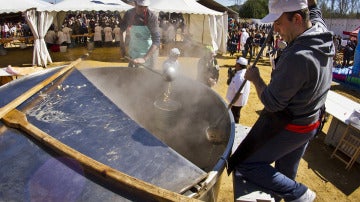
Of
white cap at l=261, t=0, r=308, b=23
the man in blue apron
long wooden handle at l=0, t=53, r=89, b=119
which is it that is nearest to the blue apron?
the man in blue apron

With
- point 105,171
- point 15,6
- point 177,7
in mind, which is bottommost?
point 105,171

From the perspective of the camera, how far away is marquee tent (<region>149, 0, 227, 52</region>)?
12.4 meters

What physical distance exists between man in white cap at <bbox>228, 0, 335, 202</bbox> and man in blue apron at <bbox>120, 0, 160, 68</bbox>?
7.06 feet

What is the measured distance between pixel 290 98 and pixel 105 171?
118 cm

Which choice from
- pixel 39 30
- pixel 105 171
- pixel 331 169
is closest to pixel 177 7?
pixel 39 30

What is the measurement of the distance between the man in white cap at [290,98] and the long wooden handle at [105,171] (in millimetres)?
928

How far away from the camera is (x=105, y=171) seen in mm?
1147

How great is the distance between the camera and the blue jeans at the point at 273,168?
183cm

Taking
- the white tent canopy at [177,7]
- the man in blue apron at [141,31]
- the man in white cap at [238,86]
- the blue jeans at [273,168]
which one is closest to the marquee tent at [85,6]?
the white tent canopy at [177,7]

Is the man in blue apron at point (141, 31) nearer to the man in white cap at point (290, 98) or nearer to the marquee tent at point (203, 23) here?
the man in white cap at point (290, 98)

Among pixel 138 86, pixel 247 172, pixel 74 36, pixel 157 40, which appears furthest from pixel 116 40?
pixel 247 172

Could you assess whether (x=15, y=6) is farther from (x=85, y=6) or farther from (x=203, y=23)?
(x=203, y=23)

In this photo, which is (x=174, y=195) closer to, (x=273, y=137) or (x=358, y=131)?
(x=273, y=137)

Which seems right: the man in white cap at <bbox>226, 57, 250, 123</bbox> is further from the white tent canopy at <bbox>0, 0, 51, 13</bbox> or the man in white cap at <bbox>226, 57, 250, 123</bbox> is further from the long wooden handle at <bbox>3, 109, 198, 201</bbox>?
the white tent canopy at <bbox>0, 0, 51, 13</bbox>
